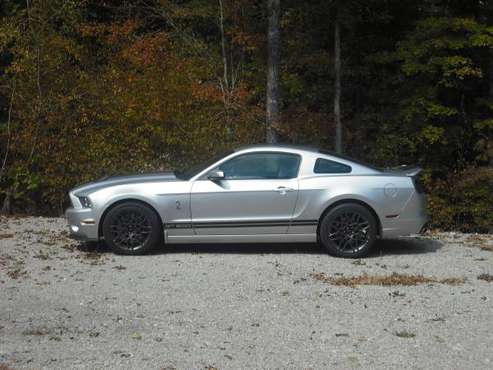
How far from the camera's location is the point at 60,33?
17.5 m

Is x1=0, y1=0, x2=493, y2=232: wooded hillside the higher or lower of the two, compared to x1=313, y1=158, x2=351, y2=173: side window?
higher

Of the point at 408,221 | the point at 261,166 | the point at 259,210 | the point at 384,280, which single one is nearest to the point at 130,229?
the point at 259,210

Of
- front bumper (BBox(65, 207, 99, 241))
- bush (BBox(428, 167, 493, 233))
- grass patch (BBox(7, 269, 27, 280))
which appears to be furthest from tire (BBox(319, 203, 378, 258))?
bush (BBox(428, 167, 493, 233))

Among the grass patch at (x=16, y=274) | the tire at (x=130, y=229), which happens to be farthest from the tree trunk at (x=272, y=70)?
the grass patch at (x=16, y=274)

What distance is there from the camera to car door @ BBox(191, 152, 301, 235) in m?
11.0

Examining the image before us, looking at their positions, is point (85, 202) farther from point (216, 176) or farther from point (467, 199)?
point (467, 199)

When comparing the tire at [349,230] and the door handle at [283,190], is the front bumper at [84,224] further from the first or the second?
the tire at [349,230]

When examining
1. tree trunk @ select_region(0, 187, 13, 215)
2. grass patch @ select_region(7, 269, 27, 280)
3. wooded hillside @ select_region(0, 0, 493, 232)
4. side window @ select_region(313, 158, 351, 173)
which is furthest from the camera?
tree trunk @ select_region(0, 187, 13, 215)

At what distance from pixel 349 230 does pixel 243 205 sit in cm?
146

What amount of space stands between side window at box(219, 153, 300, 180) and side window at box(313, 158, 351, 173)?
289 mm

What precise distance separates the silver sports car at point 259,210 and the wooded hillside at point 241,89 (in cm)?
457

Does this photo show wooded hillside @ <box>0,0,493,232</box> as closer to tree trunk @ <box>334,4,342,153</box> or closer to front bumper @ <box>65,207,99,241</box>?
tree trunk @ <box>334,4,342,153</box>

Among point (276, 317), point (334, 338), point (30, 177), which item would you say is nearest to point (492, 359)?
point (334, 338)

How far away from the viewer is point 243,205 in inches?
432
